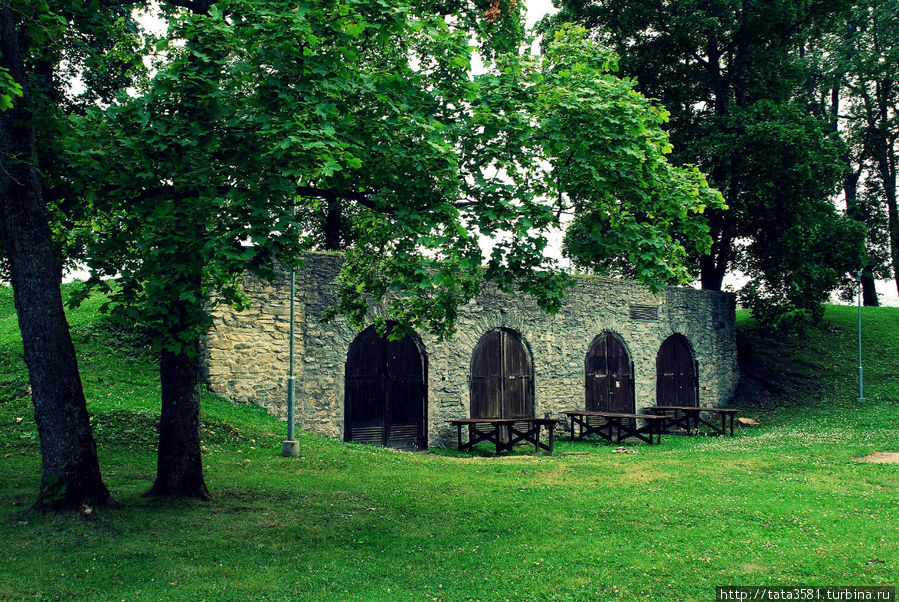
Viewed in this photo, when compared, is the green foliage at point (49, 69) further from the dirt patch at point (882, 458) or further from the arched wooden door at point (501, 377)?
the dirt patch at point (882, 458)

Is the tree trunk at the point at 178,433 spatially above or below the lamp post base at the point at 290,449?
above

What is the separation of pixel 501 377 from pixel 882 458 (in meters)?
8.88

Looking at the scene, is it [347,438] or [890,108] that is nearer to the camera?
[347,438]

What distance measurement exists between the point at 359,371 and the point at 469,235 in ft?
28.1

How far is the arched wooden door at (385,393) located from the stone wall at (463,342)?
0.32 metres

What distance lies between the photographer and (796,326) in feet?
77.6

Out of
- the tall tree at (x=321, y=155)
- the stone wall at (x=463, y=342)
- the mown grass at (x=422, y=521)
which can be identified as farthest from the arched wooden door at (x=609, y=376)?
the tall tree at (x=321, y=155)

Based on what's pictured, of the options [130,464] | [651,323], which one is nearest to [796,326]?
[651,323]

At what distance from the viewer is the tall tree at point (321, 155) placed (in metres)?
7.09

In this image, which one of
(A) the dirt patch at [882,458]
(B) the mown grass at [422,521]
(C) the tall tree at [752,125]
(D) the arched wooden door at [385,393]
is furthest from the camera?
(C) the tall tree at [752,125]

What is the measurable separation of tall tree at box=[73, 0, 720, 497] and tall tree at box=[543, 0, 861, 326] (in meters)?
15.0

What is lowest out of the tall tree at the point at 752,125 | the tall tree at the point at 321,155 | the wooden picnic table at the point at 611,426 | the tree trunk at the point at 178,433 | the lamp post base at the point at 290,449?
the wooden picnic table at the point at 611,426

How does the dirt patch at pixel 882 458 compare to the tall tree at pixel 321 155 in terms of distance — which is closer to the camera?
the tall tree at pixel 321 155

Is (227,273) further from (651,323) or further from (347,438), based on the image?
(651,323)
